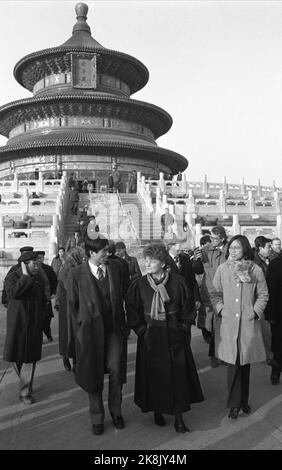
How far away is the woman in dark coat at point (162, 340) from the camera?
4.09 meters

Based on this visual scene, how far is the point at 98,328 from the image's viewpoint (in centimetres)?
414

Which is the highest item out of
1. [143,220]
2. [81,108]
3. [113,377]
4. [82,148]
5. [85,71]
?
[85,71]

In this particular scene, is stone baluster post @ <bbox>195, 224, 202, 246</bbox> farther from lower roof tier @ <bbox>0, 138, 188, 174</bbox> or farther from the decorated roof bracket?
the decorated roof bracket

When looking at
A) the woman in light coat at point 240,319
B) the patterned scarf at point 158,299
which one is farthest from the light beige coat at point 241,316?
the patterned scarf at point 158,299

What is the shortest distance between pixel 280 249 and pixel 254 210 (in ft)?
36.6

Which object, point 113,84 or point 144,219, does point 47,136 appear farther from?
point 144,219

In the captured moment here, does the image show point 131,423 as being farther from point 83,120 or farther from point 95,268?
point 83,120

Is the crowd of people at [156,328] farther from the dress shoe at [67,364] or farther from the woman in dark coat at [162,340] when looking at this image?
the dress shoe at [67,364]

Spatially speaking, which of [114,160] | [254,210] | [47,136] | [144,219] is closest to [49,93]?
[47,136]

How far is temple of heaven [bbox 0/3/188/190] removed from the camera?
30.5m

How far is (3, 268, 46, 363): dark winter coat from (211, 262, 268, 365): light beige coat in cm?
199

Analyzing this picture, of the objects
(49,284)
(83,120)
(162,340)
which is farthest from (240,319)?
(83,120)

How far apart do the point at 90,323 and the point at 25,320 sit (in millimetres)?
1236

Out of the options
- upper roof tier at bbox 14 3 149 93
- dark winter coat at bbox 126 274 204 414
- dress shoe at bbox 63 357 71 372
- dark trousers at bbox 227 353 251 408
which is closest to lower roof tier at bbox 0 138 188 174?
upper roof tier at bbox 14 3 149 93
